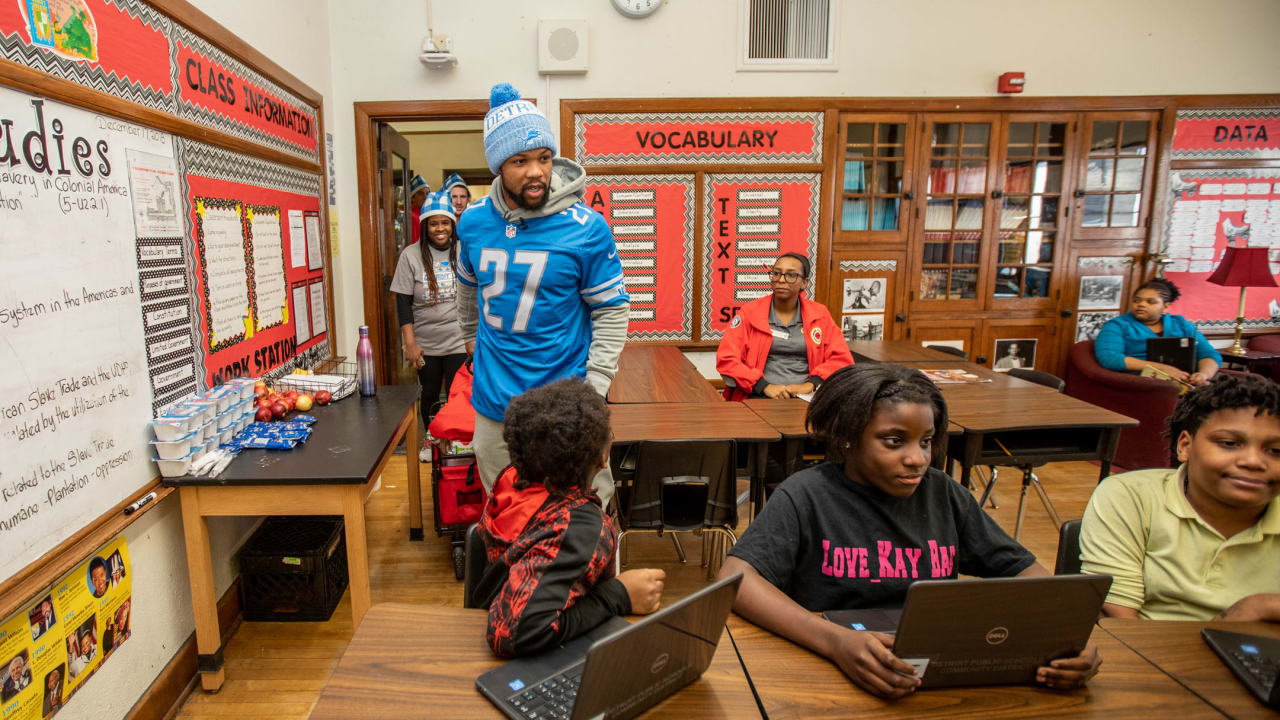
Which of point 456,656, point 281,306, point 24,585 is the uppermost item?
point 281,306

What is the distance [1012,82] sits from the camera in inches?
173

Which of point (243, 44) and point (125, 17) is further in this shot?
point (243, 44)

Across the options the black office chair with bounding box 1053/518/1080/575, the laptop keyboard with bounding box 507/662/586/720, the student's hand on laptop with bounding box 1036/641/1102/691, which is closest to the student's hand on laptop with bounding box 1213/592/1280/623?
the black office chair with bounding box 1053/518/1080/575

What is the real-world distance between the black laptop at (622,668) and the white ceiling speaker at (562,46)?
3958 millimetres

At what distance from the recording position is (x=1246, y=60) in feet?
15.1

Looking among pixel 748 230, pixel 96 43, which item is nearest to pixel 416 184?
pixel 748 230

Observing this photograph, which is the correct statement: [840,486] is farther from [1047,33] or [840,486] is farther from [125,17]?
[1047,33]

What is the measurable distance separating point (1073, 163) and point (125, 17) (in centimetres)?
516

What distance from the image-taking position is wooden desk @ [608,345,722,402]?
3041 mm

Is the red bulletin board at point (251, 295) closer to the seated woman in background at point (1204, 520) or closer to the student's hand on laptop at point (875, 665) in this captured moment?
the student's hand on laptop at point (875, 665)

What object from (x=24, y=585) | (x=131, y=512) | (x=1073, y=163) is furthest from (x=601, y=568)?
(x=1073, y=163)

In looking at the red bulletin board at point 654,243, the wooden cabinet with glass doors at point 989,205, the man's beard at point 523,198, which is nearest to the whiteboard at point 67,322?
the man's beard at point 523,198

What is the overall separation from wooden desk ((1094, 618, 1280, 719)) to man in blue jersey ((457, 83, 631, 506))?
132 centimetres

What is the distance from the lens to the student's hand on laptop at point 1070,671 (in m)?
0.98
